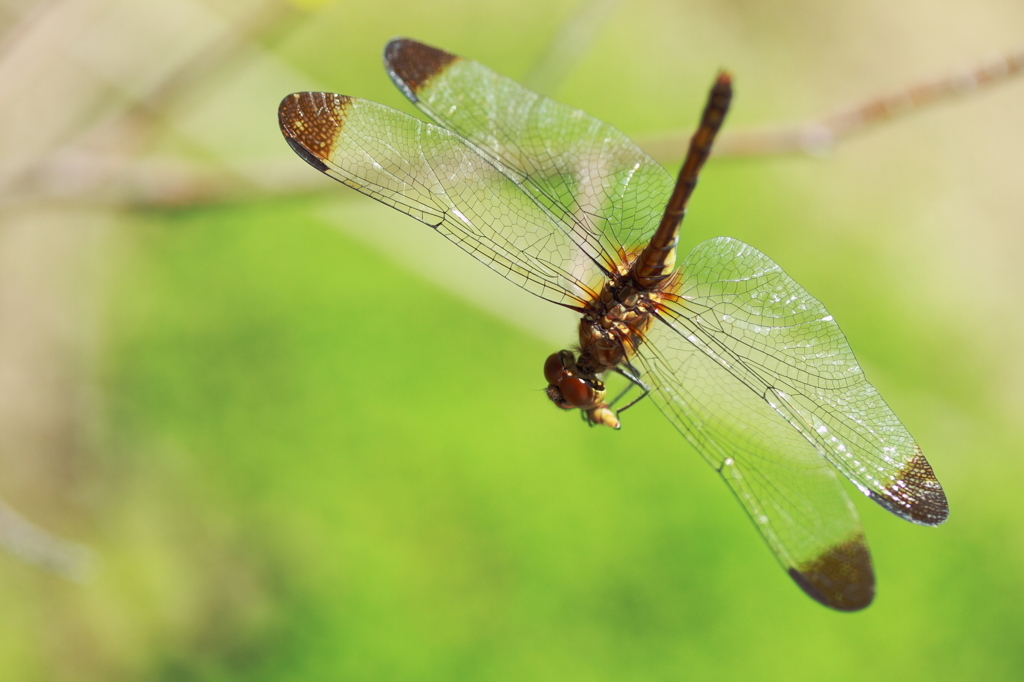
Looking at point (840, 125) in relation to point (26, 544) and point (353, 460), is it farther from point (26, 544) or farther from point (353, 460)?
point (353, 460)

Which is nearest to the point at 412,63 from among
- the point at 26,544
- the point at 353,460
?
the point at 26,544

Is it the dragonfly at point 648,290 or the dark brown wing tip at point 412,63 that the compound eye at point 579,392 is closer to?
the dragonfly at point 648,290

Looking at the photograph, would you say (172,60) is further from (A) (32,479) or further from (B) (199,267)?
(A) (32,479)

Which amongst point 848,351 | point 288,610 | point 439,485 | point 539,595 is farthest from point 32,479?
point 848,351

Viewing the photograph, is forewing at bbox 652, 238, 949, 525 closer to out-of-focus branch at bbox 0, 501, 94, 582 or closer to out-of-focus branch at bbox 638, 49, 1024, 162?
out-of-focus branch at bbox 638, 49, 1024, 162

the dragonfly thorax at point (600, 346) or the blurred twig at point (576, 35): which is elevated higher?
the blurred twig at point (576, 35)

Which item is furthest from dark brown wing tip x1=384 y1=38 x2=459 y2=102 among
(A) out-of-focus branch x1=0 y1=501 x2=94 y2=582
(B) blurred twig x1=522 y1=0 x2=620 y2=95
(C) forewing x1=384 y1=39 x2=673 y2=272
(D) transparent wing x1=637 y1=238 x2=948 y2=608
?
(A) out-of-focus branch x1=0 y1=501 x2=94 y2=582

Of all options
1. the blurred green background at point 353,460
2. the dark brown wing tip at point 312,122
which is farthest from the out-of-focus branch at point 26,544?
the dark brown wing tip at point 312,122
